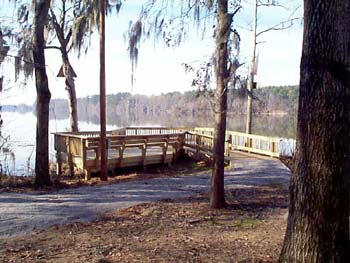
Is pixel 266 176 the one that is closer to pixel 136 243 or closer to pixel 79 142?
pixel 79 142

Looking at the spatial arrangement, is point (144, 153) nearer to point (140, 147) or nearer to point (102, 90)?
point (140, 147)

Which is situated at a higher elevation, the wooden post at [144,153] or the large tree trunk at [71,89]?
the large tree trunk at [71,89]

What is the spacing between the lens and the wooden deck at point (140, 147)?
1120 centimetres

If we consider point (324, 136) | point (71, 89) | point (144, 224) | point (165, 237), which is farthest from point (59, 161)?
point (324, 136)

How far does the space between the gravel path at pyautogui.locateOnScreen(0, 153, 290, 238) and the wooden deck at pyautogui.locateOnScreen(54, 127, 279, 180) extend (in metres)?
1.97

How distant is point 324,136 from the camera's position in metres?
3.13

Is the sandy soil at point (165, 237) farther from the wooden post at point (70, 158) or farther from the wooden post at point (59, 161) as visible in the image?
the wooden post at point (59, 161)

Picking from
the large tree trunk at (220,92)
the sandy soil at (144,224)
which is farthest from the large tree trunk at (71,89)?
the large tree trunk at (220,92)

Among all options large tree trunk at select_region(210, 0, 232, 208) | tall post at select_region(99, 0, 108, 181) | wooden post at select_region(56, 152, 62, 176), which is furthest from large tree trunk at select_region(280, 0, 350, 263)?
wooden post at select_region(56, 152, 62, 176)

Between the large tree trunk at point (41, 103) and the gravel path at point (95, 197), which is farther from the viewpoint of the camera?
the large tree trunk at point (41, 103)

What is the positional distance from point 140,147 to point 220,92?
6.83 m

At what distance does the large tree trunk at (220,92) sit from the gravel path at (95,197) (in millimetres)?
1599

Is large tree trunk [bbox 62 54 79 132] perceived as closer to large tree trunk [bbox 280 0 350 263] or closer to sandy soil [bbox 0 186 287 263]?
sandy soil [bbox 0 186 287 263]

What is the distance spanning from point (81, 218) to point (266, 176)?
18.6 feet
